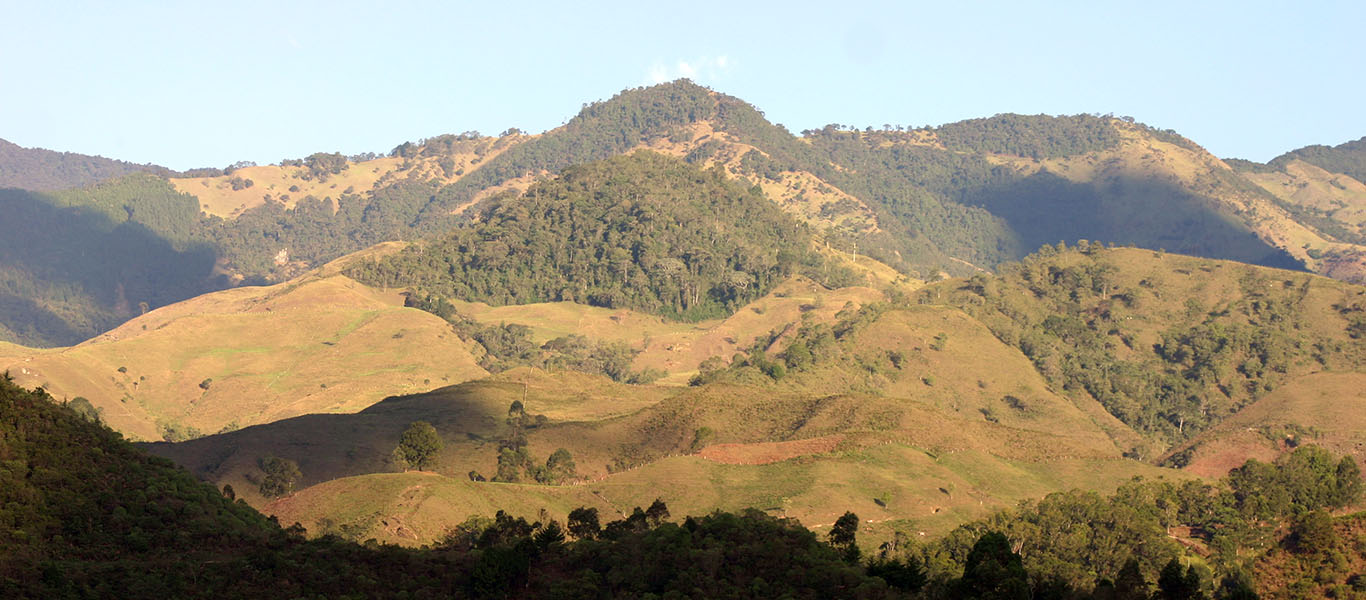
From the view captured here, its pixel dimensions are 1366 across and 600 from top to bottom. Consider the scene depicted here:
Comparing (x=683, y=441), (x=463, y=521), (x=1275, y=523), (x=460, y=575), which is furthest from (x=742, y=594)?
(x=683, y=441)

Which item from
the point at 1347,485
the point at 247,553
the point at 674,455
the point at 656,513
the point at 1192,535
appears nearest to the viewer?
the point at 247,553

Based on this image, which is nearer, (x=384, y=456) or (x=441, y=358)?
(x=384, y=456)

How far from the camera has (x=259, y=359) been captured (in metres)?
184

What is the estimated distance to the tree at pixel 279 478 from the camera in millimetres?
103562

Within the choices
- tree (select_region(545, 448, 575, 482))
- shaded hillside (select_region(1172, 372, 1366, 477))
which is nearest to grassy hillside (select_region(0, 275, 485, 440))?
tree (select_region(545, 448, 575, 482))

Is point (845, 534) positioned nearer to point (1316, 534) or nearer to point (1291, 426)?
point (1316, 534)

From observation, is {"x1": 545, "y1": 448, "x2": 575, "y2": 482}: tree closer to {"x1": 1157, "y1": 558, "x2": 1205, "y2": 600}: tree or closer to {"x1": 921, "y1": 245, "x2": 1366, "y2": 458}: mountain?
{"x1": 1157, "y1": 558, "x2": 1205, "y2": 600}: tree

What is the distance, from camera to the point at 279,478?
104 m

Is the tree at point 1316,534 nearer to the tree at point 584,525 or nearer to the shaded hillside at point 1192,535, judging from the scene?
the shaded hillside at point 1192,535

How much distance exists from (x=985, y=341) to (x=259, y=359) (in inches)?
4103

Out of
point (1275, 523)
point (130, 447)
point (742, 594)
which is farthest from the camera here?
point (1275, 523)

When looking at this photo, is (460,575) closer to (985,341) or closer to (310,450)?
(310,450)

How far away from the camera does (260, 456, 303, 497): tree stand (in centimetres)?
10356

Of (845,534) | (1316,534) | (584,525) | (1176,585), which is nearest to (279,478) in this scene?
(584,525)
